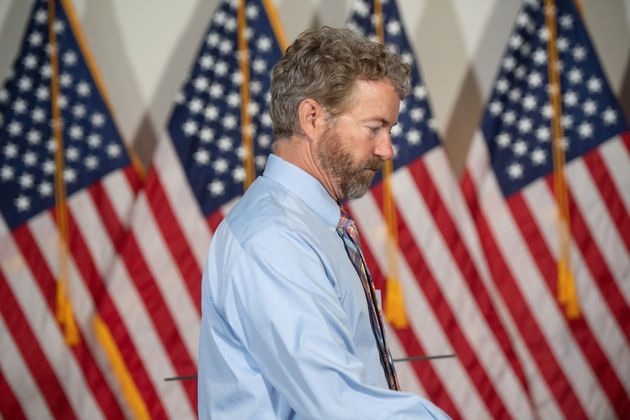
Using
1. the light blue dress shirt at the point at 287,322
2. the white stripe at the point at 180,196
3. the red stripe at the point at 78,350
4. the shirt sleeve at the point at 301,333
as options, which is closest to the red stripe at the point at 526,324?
the white stripe at the point at 180,196

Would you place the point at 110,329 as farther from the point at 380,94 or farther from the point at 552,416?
the point at 380,94

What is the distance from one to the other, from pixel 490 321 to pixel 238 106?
1318 mm

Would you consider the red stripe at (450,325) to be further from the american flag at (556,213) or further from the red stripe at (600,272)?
the red stripe at (600,272)

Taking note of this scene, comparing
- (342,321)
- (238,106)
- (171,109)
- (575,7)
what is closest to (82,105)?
(171,109)

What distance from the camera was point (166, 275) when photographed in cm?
337

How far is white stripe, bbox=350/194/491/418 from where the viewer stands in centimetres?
337

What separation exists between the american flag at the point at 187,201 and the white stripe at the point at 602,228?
50.5 inches

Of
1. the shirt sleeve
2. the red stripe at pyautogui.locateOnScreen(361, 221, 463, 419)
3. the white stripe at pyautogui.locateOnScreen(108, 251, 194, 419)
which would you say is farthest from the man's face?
the white stripe at pyautogui.locateOnScreen(108, 251, 194, 419)

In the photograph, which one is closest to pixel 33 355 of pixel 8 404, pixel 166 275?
pixel 8 404

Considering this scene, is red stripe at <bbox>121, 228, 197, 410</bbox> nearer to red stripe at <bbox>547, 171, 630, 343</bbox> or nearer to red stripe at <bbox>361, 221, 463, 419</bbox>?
red stripe at <bbox>361, 221, 463, 419</bbox>

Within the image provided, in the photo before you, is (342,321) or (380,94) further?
(380,94)

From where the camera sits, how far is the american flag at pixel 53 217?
3434 millimetres

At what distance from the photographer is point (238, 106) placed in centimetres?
345

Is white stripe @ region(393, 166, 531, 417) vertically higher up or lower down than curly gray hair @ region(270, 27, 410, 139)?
lower down
